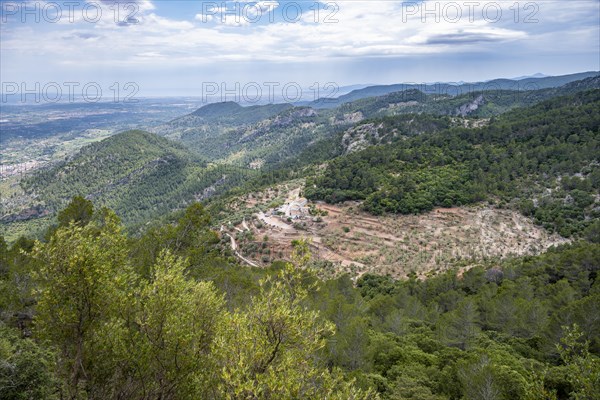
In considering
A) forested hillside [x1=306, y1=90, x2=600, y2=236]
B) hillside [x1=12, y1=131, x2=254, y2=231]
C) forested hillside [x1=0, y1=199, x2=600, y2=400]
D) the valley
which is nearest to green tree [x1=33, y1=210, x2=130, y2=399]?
forested hillside [x1=0, y1=199, x2=600, y2=400]

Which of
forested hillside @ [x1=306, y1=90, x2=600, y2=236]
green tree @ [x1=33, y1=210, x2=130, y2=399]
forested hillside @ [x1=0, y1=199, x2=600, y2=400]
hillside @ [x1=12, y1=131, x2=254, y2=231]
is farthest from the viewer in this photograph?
hillside @ [x1=12, y1=131, x2=254, y2=231]

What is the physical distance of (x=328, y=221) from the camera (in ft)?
226

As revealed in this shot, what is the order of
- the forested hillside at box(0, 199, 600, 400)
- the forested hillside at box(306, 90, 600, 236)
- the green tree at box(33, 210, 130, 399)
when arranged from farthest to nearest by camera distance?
the forested hillside at box(306, 90, 600, 236) → the green tree at box(33, 210, 130, 399) → the forested hillside at box(0, 199, 600, 400)

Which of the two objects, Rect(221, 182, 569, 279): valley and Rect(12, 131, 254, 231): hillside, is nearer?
Rect(221, 182, 569, 279): valley

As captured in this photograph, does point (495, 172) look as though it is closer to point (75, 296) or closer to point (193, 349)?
point (193, 349)

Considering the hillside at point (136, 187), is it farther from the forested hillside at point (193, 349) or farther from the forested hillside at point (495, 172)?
the forested hillside at point (193, 349)

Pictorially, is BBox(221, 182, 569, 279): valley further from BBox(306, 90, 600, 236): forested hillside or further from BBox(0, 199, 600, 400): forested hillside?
BBox(0, 199, 600, 400): forested hillside

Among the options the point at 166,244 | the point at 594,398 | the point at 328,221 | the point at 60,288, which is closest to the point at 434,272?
the point at 328,221

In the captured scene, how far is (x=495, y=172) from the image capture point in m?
77.4

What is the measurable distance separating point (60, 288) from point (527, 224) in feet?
235

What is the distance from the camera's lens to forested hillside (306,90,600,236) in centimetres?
6469

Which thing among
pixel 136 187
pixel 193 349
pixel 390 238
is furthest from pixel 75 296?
pixel 136 187

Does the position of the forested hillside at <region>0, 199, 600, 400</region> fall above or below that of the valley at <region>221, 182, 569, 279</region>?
above

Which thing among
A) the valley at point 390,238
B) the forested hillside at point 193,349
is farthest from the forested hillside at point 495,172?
the forested hillside at point 193,349
